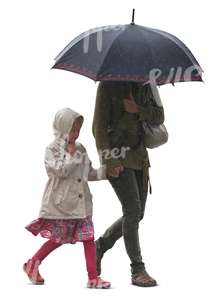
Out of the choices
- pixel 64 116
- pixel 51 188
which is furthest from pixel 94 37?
pixel 51 188

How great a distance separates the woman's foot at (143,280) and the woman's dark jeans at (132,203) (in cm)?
4

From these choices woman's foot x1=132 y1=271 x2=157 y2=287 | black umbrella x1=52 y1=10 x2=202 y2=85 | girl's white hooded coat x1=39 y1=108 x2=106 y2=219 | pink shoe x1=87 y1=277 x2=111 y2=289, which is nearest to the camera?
black umbrella x1=52 y1=10 x2=202 y2=85

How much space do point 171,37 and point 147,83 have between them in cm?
45

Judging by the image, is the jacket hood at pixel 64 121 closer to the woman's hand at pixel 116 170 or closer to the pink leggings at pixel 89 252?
the woman's hand at pixel 116 170

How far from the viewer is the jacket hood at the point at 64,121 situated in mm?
7996

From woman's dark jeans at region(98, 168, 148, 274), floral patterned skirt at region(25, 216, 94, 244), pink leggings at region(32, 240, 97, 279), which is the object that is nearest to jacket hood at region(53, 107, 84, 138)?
woman's dark jeans at region(98, 168, 148, 274)

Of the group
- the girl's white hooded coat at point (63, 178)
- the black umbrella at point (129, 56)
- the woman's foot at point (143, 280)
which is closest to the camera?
the black umbrella at point (129, 56)

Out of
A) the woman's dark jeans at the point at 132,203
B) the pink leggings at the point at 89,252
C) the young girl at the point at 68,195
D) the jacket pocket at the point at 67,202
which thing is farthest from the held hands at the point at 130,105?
the pink leggings at the point at 89,252

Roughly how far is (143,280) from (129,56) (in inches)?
78.2

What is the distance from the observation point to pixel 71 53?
26.1 feet

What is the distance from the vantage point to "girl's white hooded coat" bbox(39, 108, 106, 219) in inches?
313

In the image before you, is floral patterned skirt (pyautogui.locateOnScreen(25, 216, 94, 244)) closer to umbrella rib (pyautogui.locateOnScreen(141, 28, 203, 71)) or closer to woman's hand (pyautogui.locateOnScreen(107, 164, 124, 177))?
woman's hand (pyautogui.locateOnScreen(107, 164, 124, 177))

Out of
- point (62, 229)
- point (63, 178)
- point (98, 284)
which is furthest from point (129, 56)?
point (98, 284)

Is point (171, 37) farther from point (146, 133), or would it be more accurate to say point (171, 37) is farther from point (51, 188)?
point (51, 188)
